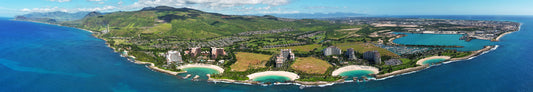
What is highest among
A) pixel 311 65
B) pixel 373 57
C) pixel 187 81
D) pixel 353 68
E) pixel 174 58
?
pixel 373 57

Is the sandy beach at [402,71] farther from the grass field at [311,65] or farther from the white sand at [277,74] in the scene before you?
the white sand at [277,74]

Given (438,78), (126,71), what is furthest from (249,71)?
(438,78)

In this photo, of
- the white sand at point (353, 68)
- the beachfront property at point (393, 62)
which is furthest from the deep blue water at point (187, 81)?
the beachfront property at point (393, 62)

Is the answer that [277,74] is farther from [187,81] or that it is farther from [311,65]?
[187,81]

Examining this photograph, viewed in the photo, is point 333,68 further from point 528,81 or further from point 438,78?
point 528,81

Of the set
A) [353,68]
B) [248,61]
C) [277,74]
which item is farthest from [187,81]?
[353,68]
